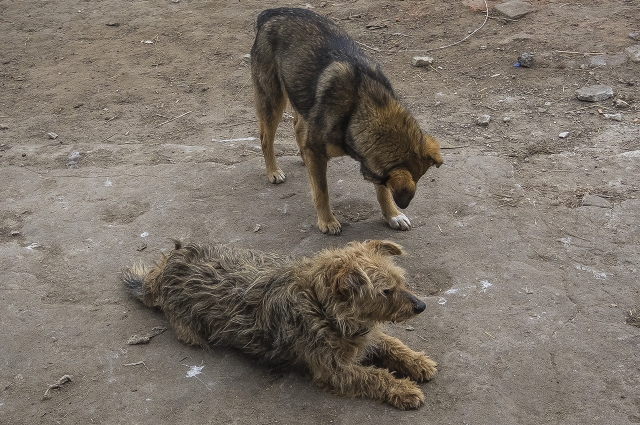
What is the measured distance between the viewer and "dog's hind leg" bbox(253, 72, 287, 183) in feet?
22.2

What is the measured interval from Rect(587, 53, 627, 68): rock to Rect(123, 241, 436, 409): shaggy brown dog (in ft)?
18.0

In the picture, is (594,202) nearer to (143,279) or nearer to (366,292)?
(366,292)

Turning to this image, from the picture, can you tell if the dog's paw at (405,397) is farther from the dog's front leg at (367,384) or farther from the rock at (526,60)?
the rock at (526,60)

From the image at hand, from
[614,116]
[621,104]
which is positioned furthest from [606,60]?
[614,116]

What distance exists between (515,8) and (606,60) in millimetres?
2068

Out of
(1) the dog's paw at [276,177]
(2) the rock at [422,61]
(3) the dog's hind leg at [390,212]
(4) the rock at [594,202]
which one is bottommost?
(1) the dog's paw at [276,177]

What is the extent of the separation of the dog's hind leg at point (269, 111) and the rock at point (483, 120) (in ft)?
7.62

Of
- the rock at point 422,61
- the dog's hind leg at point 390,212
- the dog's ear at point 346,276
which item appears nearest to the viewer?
the dog's ear at point 346,276

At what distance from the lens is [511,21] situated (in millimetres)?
9797

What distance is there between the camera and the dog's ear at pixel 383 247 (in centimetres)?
436

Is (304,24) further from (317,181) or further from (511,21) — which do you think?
(511,21)

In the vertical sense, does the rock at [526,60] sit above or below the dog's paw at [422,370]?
above

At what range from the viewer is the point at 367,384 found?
421 cm

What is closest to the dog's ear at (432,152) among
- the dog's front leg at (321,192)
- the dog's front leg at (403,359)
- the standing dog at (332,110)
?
the standing dog at (332,110)
